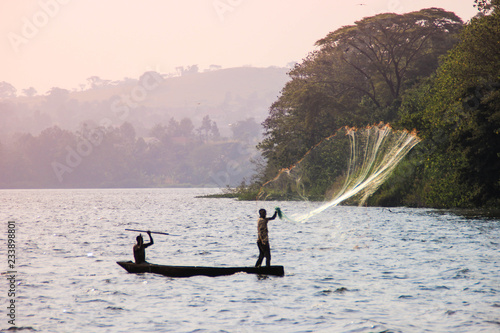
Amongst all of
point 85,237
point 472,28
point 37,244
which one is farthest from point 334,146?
point 37,244

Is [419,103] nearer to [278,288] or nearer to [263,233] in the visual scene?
[263,233]

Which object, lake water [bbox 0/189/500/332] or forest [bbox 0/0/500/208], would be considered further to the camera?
forest [bbox 0/0/500/208]

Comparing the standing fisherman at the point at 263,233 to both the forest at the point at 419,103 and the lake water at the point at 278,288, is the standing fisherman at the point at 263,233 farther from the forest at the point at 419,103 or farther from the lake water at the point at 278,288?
the forest at the point at 419,103

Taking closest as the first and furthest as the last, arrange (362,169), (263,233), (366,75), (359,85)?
(263,233) < (362,169) < (366,75) < (359,85)

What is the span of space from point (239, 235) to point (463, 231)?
16.3 meters

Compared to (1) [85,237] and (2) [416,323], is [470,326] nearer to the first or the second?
(2) [416,323]

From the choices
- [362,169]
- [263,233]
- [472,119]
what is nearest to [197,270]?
[263,233]

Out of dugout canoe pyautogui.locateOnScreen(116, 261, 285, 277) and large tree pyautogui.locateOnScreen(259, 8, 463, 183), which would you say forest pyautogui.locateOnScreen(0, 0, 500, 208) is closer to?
large tree pyautogui.locateOnScreen(259, 8, 463, 183)

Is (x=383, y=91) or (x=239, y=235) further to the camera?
(x=383, y=91)

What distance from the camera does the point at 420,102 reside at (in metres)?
72.1

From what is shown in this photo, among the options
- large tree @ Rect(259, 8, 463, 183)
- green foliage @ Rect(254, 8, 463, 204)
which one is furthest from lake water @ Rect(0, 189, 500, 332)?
large tree @ Rect(259, 8, 463, 183)

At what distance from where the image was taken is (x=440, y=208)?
71938mm

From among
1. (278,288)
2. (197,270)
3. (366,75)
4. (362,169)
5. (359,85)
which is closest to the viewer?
(278,288)

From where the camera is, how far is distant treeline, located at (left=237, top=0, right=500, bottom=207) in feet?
164
